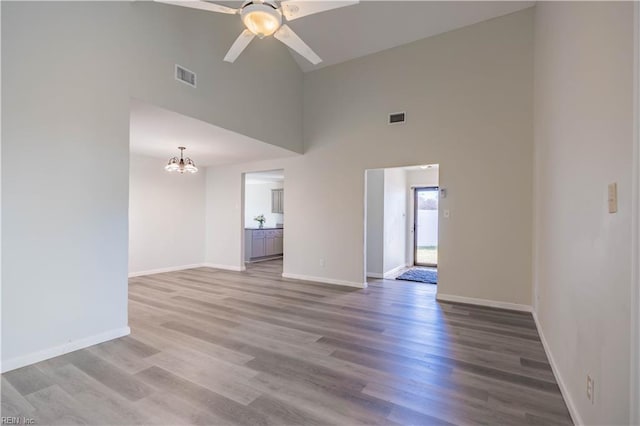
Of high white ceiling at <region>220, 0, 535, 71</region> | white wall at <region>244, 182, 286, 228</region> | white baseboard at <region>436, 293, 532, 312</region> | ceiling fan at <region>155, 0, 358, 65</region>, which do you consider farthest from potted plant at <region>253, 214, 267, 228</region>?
ceiling fan at <region>155, 0, 358, 65</region>

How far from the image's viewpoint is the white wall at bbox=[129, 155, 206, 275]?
235 inches

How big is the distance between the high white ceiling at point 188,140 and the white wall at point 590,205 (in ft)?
12.3

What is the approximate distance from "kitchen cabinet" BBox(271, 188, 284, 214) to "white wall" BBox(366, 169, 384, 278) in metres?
4.25

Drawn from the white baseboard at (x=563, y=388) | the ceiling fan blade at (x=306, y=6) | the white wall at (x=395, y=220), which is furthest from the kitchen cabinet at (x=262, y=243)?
the white baseboard at (x=563, y=388)

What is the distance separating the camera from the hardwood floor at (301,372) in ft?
5.98

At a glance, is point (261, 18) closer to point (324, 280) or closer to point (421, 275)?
point (324, 280)

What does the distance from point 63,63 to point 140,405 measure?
288 centimetres

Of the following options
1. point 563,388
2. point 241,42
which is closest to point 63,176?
point 241,42

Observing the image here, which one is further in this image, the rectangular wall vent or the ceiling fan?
the rectangular wall vent

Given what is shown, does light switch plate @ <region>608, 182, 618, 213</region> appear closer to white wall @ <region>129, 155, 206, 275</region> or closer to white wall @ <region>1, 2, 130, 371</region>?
white wall @ <region>1, 2, 130, 371</region>

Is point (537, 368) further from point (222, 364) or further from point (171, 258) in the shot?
point (171, 258)

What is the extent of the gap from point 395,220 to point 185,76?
198 inches

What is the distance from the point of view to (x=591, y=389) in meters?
1.54

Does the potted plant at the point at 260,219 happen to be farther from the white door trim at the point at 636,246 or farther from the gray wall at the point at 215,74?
the white door trim at the point at 636,246
